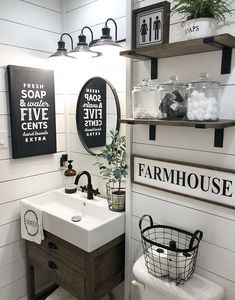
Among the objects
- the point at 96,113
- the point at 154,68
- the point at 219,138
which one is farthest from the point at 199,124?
the point at 96,113

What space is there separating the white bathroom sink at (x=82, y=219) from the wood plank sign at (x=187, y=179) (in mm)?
331

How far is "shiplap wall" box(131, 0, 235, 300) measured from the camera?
1.27 m

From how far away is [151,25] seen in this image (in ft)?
4.40

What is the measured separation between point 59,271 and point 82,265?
0.27 metres

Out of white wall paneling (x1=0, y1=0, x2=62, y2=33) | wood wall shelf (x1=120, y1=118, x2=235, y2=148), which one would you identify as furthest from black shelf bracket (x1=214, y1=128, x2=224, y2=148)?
white wall paneling (x1=0, y1=0, x2=62, y2=33)

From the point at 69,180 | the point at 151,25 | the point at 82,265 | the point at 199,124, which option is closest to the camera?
the point at 199,124

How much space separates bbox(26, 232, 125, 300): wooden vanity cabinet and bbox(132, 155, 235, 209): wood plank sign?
0.49m

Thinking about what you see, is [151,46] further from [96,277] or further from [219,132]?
[96,277]

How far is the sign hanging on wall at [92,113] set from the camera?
1.96 m

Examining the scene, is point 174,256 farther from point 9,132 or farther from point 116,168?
point 9,132

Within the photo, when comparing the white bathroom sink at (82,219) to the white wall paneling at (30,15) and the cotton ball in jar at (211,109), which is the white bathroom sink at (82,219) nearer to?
the cotton ball in jar at (211,109)

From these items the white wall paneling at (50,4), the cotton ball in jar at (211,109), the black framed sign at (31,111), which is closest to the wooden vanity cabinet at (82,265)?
the black framed sign at (31,111)

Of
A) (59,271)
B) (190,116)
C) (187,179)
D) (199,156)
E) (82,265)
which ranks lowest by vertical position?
(59,271)

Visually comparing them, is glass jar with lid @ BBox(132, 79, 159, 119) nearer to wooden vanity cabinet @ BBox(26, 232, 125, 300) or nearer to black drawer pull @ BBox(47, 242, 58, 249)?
wooden vanity cabinet @ BBox(26, 232, 125, 300)
